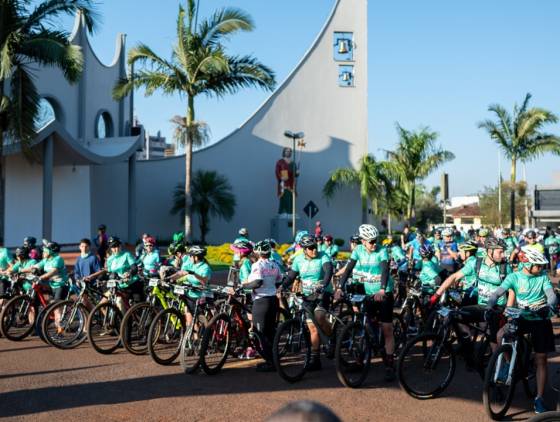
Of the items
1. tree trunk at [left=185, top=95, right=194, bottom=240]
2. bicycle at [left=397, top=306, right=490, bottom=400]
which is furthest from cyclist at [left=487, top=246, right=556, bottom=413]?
tree trunk at [left=185, top=95, right=194, bottom=240]

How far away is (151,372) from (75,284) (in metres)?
3.35

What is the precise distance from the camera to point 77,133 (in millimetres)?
30250

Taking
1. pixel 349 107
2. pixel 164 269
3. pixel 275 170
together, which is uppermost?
pixel 349 107

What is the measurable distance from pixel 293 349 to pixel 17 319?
5135 mm

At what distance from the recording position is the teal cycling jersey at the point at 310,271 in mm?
8477

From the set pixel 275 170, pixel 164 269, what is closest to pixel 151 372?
pixel 164 269

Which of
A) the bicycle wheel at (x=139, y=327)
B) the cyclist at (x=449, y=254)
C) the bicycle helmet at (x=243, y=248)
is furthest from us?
the cyclist at (x=449, y=254)

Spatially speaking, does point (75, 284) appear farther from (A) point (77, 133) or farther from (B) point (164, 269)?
(A) point (77, 133)

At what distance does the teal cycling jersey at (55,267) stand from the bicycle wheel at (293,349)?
4646mm

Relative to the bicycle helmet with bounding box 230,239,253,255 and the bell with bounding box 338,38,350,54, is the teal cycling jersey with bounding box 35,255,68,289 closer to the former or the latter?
the bicycle helmet with bounding box 230,239,253,255

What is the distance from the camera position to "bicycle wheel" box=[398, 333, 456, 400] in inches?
268

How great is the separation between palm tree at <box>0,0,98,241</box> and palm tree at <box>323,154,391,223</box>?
851 inches

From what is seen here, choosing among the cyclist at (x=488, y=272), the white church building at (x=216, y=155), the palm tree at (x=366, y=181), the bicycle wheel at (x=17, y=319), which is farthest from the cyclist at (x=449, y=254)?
the palm tree at (x=366, y=181)

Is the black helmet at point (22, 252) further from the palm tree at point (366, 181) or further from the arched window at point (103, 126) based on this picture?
the palm tree at point (366, 181)
